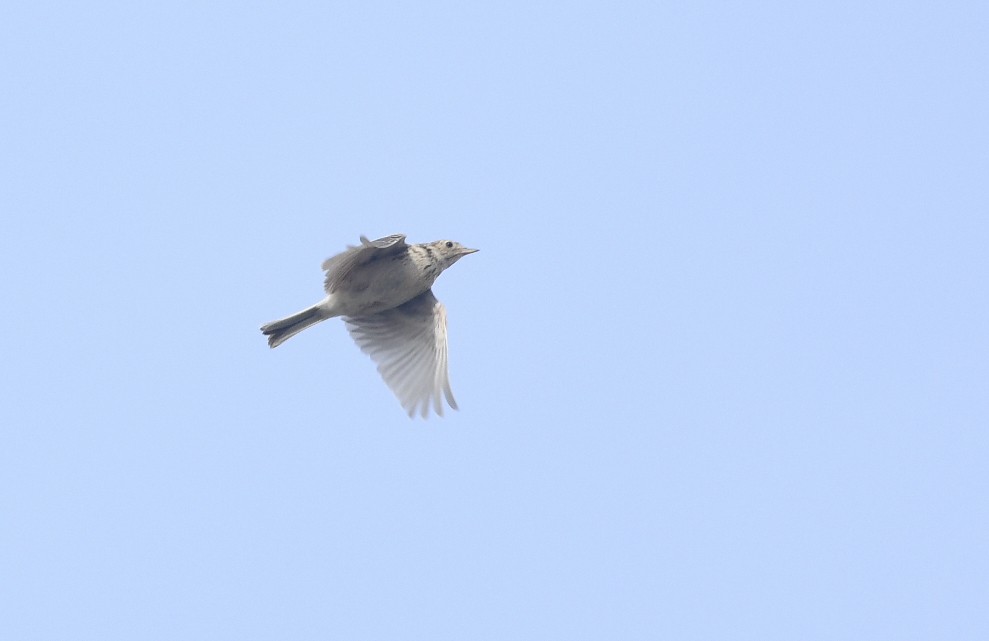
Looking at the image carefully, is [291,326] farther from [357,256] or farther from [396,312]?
[396,312]

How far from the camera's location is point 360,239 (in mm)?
15094

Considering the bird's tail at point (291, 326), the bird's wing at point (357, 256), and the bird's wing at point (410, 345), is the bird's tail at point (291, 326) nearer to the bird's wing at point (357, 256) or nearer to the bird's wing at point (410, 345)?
the bird's wing at point (357, 256)

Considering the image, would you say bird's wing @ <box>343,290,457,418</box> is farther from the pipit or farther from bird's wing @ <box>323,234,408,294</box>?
bird's wing @ <box>323,234,408,294</box>

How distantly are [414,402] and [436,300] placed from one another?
4.76ft

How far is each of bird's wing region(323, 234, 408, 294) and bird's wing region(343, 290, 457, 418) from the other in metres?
1.40

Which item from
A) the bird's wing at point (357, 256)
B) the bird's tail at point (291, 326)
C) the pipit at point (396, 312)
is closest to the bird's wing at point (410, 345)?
the pipit at point (396, 312)

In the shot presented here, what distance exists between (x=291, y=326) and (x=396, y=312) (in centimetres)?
165

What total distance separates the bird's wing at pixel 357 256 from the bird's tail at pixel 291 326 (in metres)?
0.31

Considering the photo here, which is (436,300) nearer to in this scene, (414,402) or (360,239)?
(414,402)

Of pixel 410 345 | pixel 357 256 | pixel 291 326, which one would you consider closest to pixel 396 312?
pixel 410 345

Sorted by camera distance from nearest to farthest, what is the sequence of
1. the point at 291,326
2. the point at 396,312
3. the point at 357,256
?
the point at 357,256 → the point at 291,326 → the point at 396,312

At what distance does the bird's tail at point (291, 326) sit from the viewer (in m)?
16.8

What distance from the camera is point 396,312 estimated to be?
18.0 metres

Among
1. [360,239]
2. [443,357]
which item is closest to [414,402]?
[443,357]
